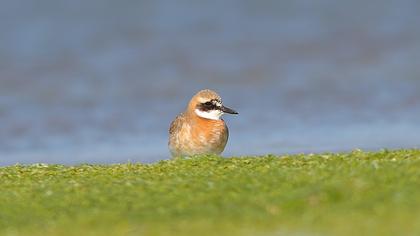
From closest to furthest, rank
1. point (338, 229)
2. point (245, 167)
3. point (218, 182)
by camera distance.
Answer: point (338, 229) < point (218, 182) < point (245, 167)

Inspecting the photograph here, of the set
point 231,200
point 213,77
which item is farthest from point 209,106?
point 213,77

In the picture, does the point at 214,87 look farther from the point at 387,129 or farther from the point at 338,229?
the point at 338,229

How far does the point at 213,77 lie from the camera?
2483cm

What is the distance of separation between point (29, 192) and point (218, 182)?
1.68m

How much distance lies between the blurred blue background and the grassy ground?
6836mm

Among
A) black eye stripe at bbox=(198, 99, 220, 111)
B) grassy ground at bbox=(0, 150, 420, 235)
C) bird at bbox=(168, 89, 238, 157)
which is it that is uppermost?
black eye stripe at bbox=(198, 99, 220, 111)

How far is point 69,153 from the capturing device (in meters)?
19.0

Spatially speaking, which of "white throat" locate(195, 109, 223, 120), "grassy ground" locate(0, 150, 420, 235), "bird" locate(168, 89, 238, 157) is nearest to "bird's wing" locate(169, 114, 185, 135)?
"bird" locate(168, 89, 238, 157)

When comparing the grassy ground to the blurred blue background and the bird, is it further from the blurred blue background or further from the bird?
the blurred blue background

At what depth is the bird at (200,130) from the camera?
1389cm

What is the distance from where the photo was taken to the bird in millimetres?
13891

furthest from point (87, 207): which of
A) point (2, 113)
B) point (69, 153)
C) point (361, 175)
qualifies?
point (2, 113)

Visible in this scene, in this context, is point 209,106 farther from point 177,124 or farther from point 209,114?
point 177,124

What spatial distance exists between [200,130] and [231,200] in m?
5.35
